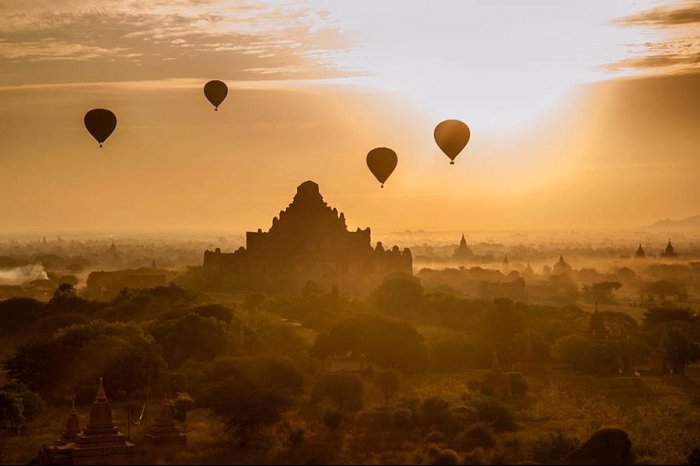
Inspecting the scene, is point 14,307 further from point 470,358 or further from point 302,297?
point 470,358

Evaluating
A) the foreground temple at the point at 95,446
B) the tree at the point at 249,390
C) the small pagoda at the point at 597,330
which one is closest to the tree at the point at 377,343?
the tree at the point at 249,390

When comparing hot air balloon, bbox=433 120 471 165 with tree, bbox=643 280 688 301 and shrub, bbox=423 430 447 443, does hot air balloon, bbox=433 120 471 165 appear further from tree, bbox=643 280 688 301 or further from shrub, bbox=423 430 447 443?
tree, bbox=643 280 688 301

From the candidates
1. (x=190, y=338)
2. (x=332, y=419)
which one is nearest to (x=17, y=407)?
(x=332, y=419)

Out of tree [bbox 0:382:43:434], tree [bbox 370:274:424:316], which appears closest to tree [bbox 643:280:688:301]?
tree [bbox 370:274:424:316]

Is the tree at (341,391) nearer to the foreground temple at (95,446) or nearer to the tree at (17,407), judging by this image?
the tree at (17,407)

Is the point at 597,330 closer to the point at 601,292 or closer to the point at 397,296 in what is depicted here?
the point at 397,296

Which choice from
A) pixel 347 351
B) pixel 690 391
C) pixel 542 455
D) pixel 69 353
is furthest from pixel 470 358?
pixel 542 455
